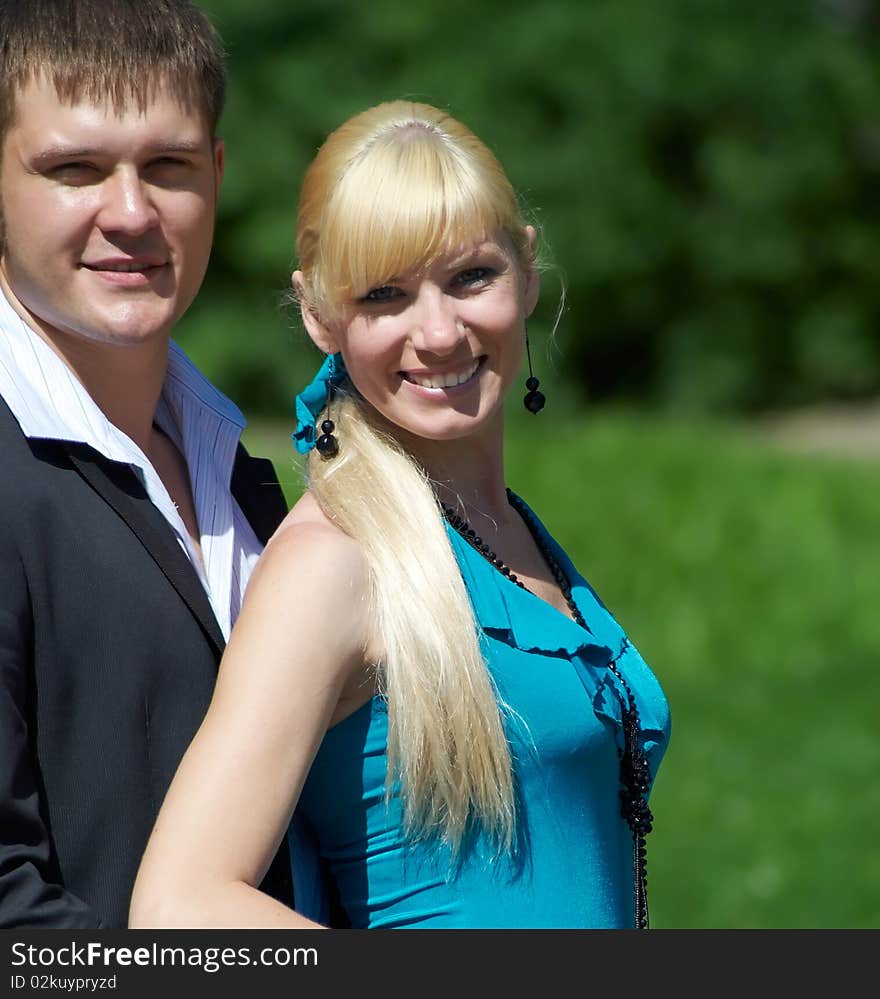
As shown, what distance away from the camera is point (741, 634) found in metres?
9.73

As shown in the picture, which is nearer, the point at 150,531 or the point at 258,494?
the point at 150,531

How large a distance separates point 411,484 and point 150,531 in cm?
40

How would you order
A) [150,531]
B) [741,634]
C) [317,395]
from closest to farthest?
[150,531], [317,395], [741,634]

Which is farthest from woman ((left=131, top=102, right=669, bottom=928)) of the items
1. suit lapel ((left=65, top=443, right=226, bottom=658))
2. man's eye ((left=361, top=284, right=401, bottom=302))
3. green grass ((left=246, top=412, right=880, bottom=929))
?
green grass ((left=246, top=412, right=880, bottom=929))

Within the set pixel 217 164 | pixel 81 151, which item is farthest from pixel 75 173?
pixel 217 164

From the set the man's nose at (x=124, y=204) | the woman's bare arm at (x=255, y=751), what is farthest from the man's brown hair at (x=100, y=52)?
the woman's bare arm at (x=255, y=751)

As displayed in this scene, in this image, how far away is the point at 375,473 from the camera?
2375 millimetres

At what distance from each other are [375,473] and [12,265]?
2.19ft

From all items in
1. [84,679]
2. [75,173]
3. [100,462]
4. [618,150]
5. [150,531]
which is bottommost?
[84,679]

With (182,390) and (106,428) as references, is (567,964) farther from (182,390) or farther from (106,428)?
(182,390)

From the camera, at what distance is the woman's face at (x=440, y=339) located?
2.36m

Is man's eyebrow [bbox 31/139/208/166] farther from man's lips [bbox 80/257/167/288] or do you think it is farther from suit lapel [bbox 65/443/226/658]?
suit lapel [bbox 65/443/226/658]

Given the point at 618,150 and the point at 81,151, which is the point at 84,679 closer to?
the point at 81,151

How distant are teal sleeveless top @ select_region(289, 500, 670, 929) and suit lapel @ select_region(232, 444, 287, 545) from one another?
0.47 m
